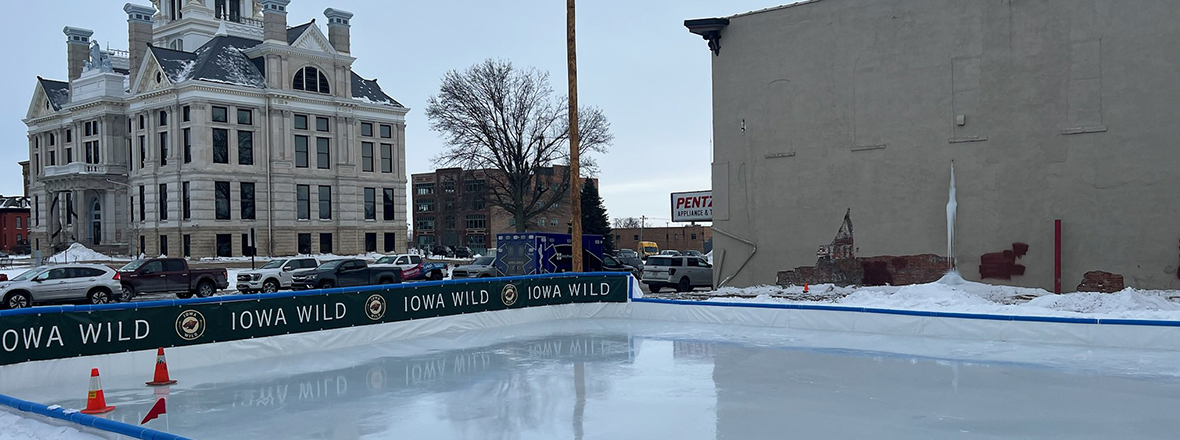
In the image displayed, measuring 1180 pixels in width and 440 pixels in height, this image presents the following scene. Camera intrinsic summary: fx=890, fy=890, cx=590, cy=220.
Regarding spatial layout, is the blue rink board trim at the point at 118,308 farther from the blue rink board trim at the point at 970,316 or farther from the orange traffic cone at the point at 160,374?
the blue rink board trim at the point at 970,316

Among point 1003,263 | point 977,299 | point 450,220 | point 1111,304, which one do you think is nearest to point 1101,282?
point 1003,263

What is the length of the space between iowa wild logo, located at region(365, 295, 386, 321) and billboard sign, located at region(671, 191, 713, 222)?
19423 mm

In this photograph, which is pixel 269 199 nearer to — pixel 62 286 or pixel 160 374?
pixel 62 286

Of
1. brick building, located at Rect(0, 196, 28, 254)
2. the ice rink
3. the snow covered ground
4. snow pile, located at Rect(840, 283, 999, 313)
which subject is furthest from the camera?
brick building, located at Rect(0, 196, 28, 254)

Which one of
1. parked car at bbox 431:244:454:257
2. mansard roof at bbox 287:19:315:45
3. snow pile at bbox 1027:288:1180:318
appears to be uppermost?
mansard roof at bbox 287:19:315:45

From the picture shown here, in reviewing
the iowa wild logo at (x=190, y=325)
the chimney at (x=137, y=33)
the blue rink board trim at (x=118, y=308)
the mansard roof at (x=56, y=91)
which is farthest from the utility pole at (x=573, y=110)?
the mansard roof at (x=56, y=91)

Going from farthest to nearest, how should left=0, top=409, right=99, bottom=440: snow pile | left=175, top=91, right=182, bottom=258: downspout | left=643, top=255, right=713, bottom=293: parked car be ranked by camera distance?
left=175, top=91, right=182, bottom=258: downspout → left=643, top=255, right=713, bottom=293: parked car → left=0, top=409, right=99, bottom=440: snow pile

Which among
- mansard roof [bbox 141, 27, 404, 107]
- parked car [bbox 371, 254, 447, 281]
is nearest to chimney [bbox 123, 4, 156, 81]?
mansard roof [bbox 141, 27, 404, 107]

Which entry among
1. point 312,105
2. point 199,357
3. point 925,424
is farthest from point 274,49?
point 925,424

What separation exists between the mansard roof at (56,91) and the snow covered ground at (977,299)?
64205 millimetres

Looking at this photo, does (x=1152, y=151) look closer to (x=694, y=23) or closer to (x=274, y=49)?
(x=694, y=23)

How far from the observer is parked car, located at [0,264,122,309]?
26.2 meters

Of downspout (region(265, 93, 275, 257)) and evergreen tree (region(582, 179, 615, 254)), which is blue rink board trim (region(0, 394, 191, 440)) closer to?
downspout (region(265, 93, 275, 257))

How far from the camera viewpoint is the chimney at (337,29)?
225 feet
